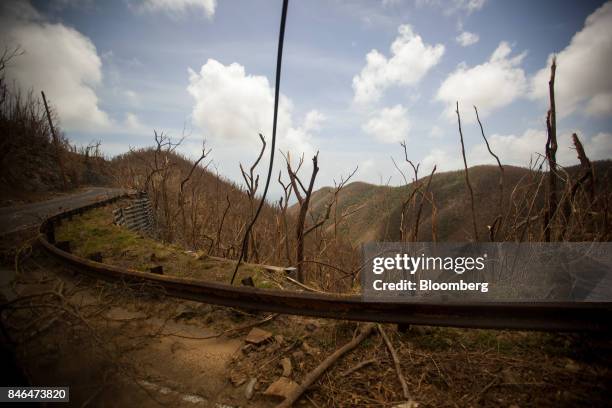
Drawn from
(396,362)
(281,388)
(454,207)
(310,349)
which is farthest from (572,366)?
(454,207)

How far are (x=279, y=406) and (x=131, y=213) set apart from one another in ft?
42.6

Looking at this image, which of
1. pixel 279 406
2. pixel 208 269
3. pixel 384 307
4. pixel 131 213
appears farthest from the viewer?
pixel 131 213

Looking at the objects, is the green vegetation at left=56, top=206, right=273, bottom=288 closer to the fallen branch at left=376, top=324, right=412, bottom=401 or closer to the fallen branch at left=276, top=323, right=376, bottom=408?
the fallen branch at left=276, top=323, right=376, bottom=408

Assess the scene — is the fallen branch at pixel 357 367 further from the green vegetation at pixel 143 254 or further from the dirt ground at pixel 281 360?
the green vegetation at pixel 143 254

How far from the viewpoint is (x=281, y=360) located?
7.32 ft

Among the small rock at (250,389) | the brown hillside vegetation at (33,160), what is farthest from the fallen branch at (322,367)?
the brown hillside vegetation at (33,160)

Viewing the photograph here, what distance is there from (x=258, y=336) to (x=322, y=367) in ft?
2.43

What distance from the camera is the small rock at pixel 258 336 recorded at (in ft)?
8.07

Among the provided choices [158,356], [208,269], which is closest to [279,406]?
[158,356]

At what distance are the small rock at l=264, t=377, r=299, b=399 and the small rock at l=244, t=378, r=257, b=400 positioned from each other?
0.12 metres

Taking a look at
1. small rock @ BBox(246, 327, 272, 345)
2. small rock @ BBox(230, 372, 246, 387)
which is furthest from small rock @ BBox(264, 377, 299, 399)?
small rock @ BBox(246, 327, 272, 345)

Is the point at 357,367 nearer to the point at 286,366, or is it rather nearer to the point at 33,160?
the point at 286,366

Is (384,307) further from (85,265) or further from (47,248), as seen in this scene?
(47,248)

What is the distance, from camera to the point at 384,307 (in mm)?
2322
